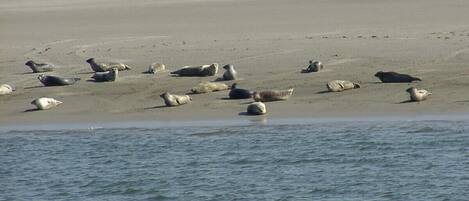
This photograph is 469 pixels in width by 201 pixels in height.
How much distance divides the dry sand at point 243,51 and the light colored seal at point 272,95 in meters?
0.12

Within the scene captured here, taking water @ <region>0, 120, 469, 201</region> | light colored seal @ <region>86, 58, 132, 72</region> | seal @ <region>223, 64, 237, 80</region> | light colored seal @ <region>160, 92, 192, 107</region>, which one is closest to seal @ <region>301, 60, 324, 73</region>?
Result: seal @ <region>223, 64, 237, 80</region>

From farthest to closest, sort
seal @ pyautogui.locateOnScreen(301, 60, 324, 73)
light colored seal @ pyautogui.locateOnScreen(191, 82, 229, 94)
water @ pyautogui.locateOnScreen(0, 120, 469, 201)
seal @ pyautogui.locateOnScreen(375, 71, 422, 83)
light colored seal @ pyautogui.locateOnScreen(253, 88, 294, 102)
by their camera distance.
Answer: seal @ pyautogui.locateOnScreen(301, 60, 324, 73)
light colored seal @ pyautogui.locateOnScreen(191, 82, 229, 94)
seal @ pyautogui.locateOnScreen(375, 71, 422, 83)
light colored seal @ pyautogui.locateOnScreen(253, 88, 294, 102)
water @ pyautogui.locateOnScreen(0, 120, 469, 201)

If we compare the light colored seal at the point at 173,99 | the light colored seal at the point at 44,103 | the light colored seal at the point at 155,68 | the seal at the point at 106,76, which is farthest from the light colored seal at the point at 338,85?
the light colored seal at the point at 44,103

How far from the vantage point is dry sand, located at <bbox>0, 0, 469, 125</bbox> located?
15.8 meters

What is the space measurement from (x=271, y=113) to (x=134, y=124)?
1724 millimetres

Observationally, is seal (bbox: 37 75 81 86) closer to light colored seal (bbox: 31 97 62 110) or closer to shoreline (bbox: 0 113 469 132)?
light colored seal (bbox: 31 97 62 110)

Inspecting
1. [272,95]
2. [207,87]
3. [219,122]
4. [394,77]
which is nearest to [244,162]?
[219,122]

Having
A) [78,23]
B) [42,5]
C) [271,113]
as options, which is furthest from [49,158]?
[42,5]

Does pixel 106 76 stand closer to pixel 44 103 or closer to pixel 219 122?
pixel 44 103

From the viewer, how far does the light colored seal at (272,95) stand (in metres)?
15.7

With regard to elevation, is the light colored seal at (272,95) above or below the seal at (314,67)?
below

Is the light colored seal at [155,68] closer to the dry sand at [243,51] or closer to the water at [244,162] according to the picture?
the dry sand at [243,51]

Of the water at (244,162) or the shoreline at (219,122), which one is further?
the shoreline at (219,122)

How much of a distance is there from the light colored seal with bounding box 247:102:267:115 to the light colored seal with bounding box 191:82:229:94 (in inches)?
53.4
